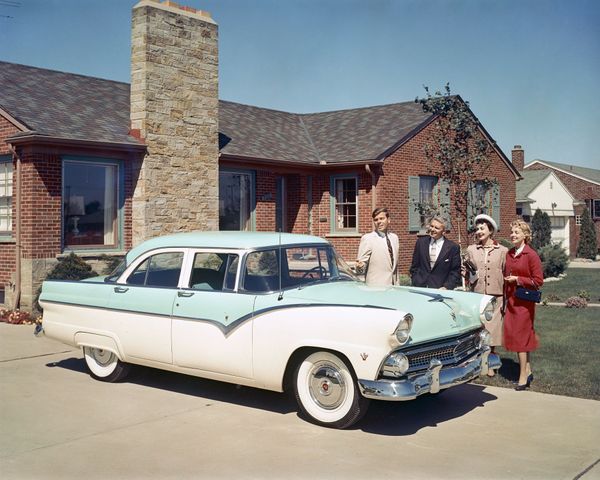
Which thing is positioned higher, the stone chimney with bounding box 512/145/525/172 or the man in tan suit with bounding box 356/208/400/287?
the stone chimney with bounding box 512/145/525/172

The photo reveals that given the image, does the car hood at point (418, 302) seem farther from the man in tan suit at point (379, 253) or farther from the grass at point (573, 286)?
the grass at point (573, 286)

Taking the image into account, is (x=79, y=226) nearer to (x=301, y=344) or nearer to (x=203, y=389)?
(x=203, y=389)

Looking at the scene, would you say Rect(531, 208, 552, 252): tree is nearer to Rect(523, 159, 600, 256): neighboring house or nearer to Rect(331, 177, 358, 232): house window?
Rect(523, 159, 600, 256): neighboring house

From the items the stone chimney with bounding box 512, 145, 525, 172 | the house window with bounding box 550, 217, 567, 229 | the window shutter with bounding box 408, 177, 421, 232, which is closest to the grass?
the window shutter with bounding box 408, 177, 421, 232

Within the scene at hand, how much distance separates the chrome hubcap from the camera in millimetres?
5801

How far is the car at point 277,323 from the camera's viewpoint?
18.5 ft

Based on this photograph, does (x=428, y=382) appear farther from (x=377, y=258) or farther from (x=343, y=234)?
(x=343, y=234)

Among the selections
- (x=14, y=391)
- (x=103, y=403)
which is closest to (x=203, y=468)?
(x=103, y=403)

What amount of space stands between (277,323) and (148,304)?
1.60 meters

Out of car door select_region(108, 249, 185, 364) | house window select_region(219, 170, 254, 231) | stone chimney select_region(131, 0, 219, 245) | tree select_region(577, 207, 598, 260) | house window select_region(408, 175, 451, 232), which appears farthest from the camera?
tree select_region(577, 207, 598, 260)

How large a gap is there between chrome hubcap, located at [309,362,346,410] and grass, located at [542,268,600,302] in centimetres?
1066

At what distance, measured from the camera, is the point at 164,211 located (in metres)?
14.4

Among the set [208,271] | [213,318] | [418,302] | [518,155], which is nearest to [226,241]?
[208,271]

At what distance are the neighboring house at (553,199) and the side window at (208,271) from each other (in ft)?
106
